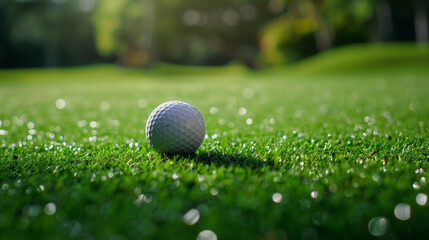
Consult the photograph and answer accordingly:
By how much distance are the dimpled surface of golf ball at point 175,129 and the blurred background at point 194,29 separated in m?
24.9

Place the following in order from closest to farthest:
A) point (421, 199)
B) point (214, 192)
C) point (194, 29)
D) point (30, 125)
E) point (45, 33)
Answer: point (421, 199) → point (214, 192) → point (30, 125) → point (45, 33) → point (194, 29)

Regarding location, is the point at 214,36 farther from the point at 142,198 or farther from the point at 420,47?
the point at 142,198

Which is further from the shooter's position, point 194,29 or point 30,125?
point 194,29

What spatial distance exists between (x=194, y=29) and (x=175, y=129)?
40.3 m

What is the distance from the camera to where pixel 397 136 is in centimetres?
323

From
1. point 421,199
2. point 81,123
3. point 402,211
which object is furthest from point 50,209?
point 81,123

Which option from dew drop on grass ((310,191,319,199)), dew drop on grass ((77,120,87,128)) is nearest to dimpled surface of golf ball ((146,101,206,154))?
dew drop on grass ((310,191,319,199))

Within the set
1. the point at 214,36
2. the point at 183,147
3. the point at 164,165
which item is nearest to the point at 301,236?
the point at 164,165

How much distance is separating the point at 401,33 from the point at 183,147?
41.9 metres

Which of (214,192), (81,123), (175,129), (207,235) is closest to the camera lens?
(207,235)

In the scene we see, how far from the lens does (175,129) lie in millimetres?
2617

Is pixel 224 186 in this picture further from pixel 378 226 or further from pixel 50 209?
pixel 50 209

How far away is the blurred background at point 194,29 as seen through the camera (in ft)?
95.4

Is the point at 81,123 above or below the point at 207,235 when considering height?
below
